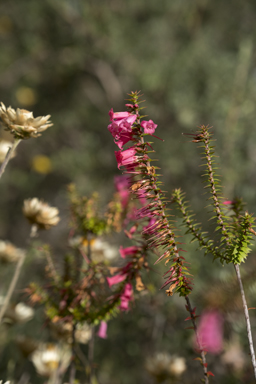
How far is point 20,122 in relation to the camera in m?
0.42

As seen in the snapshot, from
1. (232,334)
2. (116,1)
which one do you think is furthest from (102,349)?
(116,1)

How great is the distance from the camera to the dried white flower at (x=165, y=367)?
0.75 metres

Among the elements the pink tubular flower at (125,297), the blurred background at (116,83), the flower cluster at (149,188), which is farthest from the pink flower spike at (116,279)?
the blurred background at (116,83)

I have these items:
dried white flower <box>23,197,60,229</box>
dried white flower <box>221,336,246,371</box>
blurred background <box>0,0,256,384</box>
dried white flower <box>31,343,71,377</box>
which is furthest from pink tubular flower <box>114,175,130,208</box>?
blurred background <box>0,0,256,384</box>

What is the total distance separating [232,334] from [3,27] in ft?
11.7

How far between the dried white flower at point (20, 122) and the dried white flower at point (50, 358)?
Answer: 1.51 ft

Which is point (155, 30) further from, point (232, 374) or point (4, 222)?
point (232, 374)

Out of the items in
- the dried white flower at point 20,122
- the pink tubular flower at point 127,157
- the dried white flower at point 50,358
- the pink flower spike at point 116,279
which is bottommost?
the dried white flower at point 50,358

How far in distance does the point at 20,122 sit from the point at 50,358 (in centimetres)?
53

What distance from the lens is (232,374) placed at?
89cm

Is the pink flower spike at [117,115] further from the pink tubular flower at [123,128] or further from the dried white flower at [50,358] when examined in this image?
the dried white flower at [50,358]

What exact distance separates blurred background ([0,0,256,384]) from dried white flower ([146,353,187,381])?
121cm

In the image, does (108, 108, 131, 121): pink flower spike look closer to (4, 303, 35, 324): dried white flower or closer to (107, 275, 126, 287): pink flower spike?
(107, 275, 126, 287): pink flower spike

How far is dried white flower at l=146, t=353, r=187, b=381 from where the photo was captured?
745mm
